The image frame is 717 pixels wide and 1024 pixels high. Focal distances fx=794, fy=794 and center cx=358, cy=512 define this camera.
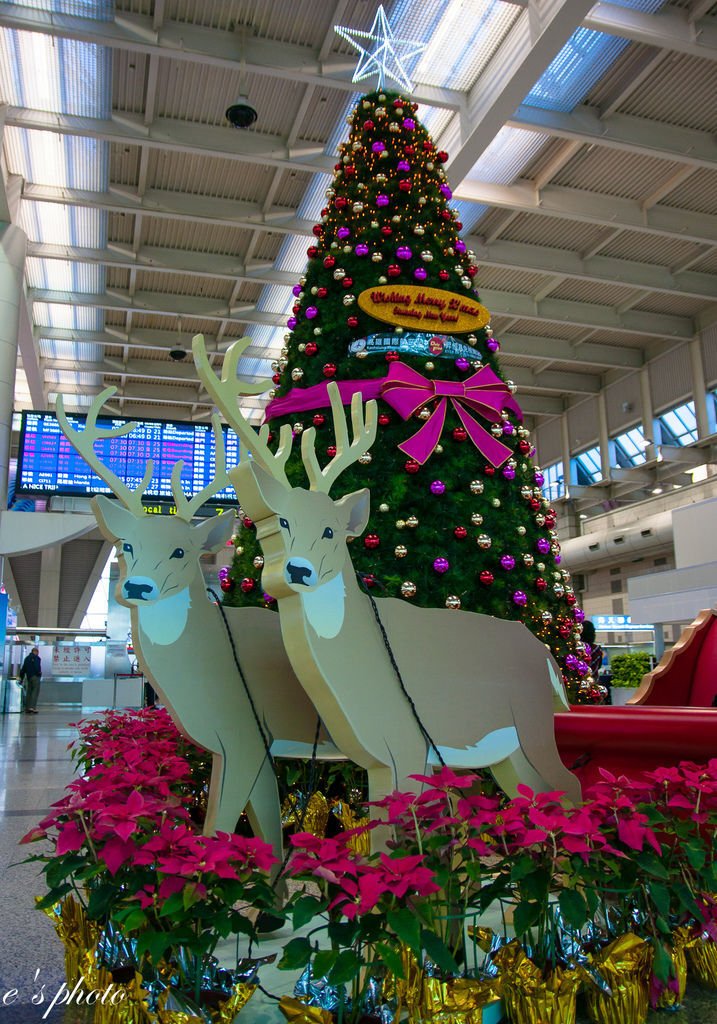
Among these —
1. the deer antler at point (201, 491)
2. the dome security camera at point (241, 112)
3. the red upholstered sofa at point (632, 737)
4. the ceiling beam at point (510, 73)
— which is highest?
the dome security camera at point (241, 112)

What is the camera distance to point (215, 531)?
2596mm

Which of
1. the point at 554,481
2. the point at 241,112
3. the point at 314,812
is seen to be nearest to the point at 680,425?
the point at 554,481

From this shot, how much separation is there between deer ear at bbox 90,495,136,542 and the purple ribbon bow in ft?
4.27

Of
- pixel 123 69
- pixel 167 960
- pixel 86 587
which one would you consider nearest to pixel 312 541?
pixel 167 960

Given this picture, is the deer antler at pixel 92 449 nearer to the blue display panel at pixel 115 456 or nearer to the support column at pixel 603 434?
the blue display panel at pixel 115 456

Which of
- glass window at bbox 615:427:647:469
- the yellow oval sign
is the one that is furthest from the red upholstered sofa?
glass window at bbox 615:427:647:469

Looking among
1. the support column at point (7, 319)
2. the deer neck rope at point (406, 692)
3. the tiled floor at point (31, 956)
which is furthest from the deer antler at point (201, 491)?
the support column at point (7, 319)

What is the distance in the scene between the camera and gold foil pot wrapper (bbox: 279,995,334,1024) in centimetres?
158

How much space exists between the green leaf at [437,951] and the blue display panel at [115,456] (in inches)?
365

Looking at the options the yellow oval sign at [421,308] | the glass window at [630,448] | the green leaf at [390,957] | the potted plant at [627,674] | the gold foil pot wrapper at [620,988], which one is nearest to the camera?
the green leaf at [390,957]

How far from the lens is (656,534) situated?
1823cm

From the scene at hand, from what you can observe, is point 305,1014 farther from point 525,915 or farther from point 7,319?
point 7,319

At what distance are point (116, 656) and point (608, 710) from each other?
41.8 feet

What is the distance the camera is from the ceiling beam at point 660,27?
8.33 metres
